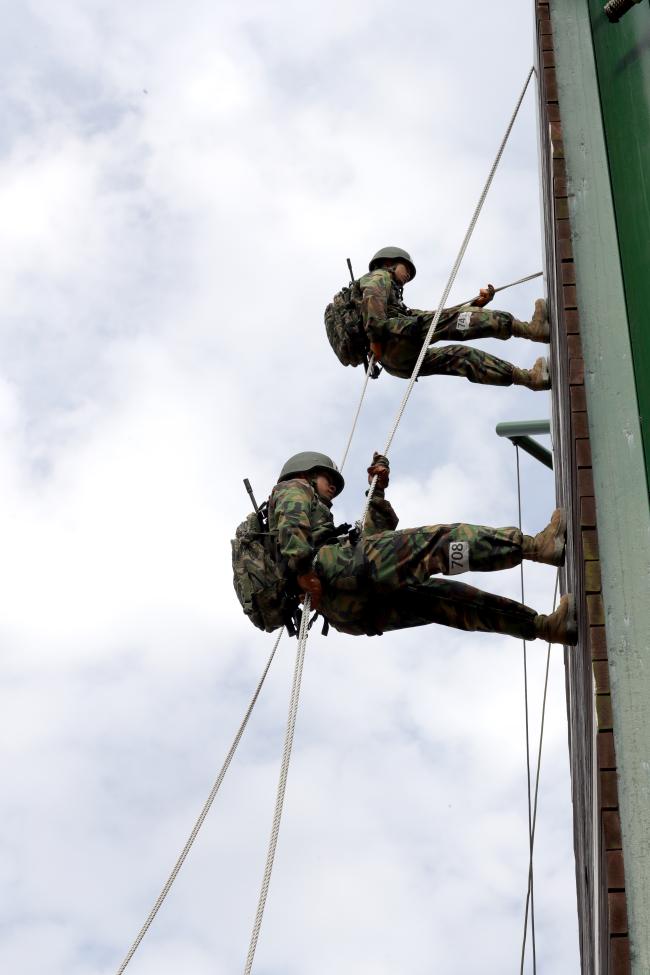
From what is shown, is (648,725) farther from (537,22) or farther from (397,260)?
(397,260)

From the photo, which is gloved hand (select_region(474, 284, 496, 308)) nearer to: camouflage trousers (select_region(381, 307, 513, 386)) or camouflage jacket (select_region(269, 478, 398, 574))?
camouflage trousers (select_region(381, 307, 513, 386))

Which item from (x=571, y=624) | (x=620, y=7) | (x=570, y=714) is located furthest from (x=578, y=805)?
(x=620, y=7)

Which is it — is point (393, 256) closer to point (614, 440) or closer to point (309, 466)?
point (309, 466)

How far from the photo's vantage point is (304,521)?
8.77 metres

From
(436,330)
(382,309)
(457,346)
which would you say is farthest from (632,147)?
(382,309)

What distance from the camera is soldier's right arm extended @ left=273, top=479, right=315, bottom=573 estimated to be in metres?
8.64

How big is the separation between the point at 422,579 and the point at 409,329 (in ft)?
11.7

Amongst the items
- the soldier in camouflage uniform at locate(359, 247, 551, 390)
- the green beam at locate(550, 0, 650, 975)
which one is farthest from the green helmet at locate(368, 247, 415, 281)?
the green beam at locate(550, 0, 650, 975)

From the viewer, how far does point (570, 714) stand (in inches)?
424

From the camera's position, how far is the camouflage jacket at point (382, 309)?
11.6 metres

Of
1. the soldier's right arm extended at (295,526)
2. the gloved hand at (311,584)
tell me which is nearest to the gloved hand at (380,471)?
the soldier's right arm extended at (295,526)

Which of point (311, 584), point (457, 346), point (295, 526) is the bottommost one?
point (311, 584)

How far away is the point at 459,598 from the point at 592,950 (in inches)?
91.0

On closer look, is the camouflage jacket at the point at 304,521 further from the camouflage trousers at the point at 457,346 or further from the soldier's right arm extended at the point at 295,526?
the camouflage trousers at the point at 457,346
